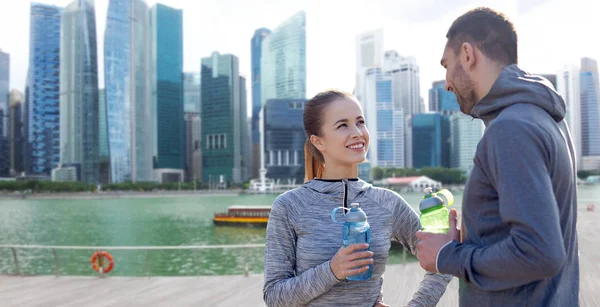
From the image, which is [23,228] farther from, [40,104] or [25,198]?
[40,104]

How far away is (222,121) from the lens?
10806 cm

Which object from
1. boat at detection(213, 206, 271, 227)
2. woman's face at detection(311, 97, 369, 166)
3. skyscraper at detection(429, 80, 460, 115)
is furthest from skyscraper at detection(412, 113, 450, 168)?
woman's face at detection(311, 97, 369, 166)

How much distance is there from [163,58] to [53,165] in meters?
34.0

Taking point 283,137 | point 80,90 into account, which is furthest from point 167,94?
point 283,137

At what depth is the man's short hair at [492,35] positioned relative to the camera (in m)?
1.18

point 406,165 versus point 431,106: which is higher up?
point 431,106

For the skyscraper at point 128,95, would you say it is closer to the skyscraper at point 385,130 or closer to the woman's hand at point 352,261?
the skyscraper at point 385,130

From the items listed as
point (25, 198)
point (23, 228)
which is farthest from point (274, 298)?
point (25, 198)

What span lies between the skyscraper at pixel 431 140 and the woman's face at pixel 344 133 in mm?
113751

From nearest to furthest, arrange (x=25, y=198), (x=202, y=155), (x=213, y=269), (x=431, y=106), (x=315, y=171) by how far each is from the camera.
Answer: (x=315, y=171), (x=213, y=269), (x=25, y=198), (x=202, y=155), (x=431, y=106)

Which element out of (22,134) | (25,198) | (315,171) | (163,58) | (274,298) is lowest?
(25,198)

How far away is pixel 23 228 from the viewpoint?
33219mm

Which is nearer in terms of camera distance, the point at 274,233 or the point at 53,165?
the point at 274,233

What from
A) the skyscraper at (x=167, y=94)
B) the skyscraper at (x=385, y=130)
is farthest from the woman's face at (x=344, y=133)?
the skyscraper at (x=385, y=130)
